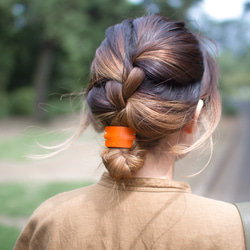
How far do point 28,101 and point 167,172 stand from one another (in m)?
A: 17.5

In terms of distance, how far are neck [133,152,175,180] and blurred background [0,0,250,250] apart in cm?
9

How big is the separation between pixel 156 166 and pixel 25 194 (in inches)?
172

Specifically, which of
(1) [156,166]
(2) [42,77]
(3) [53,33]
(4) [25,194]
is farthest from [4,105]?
(1) [156,166]

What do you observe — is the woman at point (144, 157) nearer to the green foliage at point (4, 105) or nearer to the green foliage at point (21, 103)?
the green foliage at point (4, 105)

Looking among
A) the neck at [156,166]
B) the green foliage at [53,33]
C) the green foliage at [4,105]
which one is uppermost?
the green foliage at [53,33]

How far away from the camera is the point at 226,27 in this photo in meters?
22.5

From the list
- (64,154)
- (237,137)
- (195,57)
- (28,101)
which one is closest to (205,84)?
(195,57)

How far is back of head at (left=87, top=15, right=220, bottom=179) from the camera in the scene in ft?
3.48

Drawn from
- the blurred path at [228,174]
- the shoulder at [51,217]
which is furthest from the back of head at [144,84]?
the blurred path at [228,174]

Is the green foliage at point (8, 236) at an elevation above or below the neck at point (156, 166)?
below

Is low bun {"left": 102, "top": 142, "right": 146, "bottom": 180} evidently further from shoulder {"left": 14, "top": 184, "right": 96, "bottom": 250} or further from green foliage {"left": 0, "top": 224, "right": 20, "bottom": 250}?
green foliage {"left": 0, "top": 224, "right": 20, "bottom": 250}

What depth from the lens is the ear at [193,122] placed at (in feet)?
3.75

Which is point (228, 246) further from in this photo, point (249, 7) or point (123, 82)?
point (249, 7)

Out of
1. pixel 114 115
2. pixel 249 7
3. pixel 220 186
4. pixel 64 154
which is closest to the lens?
pixel 114 115
